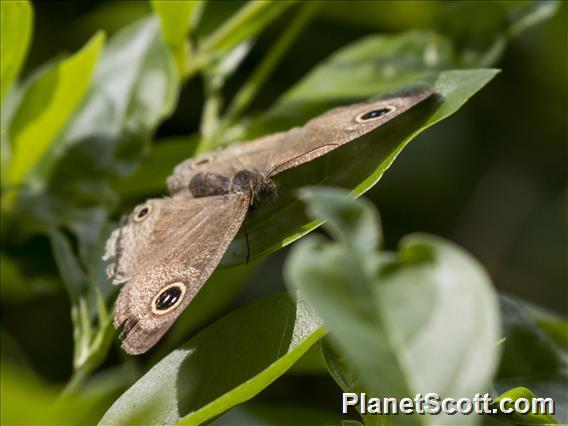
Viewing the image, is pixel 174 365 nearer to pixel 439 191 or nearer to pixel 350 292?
pixel 350 292

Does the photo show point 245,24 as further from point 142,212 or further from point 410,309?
point 410,309

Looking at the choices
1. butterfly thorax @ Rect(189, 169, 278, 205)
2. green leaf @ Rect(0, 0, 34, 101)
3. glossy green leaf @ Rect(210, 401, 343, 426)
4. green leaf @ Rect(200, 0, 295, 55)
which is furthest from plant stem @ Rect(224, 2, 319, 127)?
glossy green leaf @ Rect(210, 401, 343, 426)

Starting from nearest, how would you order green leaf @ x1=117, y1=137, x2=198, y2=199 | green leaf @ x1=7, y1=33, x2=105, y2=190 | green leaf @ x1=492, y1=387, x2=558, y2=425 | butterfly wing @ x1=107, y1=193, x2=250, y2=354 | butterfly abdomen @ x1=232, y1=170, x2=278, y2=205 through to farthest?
green leaf @ x1=492, y1=387, x2=558, y2=425, butterfly wing @ x1=107, y1=193, x2=250, y2=354, butterfly abdomen @ x1=232, y1=170, x2=278, y2=205, green leaf @ x1=7, y1=33, x2=105, y2=190, green leaf @ x1=117, y1=137, x2=198, y2=199

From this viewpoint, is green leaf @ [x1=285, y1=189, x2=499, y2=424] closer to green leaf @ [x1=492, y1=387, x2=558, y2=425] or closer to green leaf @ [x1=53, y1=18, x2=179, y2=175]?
green leaf @ [x1=492, y1=387, x2=558, y2=425]

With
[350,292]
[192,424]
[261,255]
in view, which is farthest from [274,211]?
[350,292]

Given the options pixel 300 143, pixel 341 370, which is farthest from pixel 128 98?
pixel 341 370

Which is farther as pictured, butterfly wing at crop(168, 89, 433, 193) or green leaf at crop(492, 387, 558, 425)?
butterfly wing at crop(168, 89, 433, 193)
